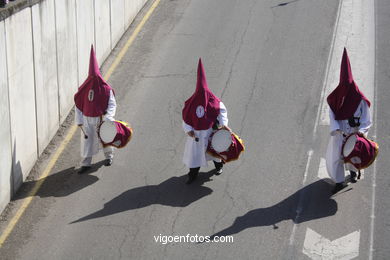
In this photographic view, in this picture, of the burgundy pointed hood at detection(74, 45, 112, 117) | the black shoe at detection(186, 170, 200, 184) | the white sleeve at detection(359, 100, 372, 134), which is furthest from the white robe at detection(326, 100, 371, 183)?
the burgundy pointed hood at detection(74, 45, 112, 117)

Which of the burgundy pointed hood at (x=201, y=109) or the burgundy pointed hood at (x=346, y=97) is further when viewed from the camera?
the burgundy pointed hood at (x=201, y=109)

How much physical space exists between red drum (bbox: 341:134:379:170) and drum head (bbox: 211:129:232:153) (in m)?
1.84

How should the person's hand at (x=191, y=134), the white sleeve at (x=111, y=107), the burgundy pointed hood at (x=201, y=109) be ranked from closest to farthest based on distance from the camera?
the burgundy pointed hood at (x=201, y=109)
the person's hand at (x=191, y=134)
the white sleeve at (x=111, y=107)

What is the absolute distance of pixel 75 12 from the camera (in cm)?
1548

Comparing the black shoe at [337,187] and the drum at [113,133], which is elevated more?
the drum at [113,133]

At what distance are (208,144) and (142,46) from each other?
687 centimetres

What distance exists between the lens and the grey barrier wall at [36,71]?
1184 centimetres

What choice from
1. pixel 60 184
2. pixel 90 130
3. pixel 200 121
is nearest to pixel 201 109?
pixel 200 121

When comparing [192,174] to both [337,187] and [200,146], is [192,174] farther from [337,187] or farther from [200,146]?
[337,187]

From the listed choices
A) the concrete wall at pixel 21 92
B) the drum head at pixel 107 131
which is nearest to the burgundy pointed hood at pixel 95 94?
the drum head at pixel 107 131

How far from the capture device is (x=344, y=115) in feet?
40.5

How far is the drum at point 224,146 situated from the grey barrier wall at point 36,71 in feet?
10.1

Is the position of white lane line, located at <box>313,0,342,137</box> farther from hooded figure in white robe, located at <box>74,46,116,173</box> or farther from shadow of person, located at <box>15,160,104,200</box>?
shadow of person, located at <box>15,160,104,200</box>

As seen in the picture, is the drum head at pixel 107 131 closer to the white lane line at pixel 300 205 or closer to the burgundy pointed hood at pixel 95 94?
the burgundy pointed hood at pixel 95 94
